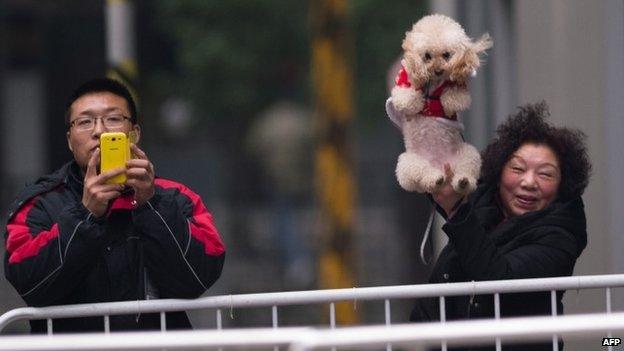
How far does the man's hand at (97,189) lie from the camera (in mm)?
4191

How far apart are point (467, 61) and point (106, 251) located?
1.09 metres

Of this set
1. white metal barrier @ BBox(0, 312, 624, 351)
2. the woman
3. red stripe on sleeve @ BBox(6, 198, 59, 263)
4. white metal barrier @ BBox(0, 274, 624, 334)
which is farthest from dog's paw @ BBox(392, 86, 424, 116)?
white metal barrier @ BBox(0, 312, 624, 351)

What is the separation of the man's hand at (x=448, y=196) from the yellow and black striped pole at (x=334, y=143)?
21.7 feet

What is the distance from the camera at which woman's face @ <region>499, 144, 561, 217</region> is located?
457 cm

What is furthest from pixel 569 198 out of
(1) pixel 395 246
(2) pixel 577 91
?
(1) pixel 395 246

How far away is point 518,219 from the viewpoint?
4.49m

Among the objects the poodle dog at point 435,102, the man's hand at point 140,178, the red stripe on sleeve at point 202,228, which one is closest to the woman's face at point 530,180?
the poodle dog at point 435,102

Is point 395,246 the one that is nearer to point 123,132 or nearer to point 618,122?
point 618,122

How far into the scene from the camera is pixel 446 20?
4242mm

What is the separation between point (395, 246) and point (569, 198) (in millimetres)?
17869

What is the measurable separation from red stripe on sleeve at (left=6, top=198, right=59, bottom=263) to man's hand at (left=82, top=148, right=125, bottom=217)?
115mm

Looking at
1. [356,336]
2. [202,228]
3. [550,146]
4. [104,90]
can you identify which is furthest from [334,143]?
[356,336]

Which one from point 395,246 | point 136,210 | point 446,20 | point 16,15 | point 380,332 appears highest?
point 16,15

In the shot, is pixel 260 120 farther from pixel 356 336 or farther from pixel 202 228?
pixel 356 336
